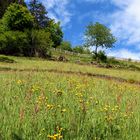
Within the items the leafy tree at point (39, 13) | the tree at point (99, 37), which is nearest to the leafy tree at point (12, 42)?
the leafy tree at point (39, 13)

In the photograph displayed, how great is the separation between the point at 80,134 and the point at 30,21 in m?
71.0

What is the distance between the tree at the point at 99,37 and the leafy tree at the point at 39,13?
2648 centimetres

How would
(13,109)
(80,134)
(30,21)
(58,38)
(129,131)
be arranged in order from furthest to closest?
(58,38), (30,21), (13,109), (129,131), (80,134)

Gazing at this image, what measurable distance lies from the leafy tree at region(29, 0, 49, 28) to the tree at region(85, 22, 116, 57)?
26476 millimetres

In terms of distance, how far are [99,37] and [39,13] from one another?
30473 millimetres

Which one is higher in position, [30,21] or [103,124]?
[30,21]

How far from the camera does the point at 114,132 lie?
10.3 meters

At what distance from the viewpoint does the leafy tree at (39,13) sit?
9562 centimetres

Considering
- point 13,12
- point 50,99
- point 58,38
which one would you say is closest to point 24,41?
point 13,12

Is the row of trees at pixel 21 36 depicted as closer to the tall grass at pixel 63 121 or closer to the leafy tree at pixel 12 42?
the leafy tree at pixel 12 42

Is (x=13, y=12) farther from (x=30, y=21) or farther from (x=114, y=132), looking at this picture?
(x=114, y=132)

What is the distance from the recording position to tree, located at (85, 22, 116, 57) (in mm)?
123188

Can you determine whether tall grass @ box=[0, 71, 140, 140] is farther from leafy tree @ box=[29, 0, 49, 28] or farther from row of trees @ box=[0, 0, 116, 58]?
leafy tree @ box=[29, 0, 49, 28]

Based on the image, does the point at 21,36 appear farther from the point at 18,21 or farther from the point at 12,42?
the point at 18,21
